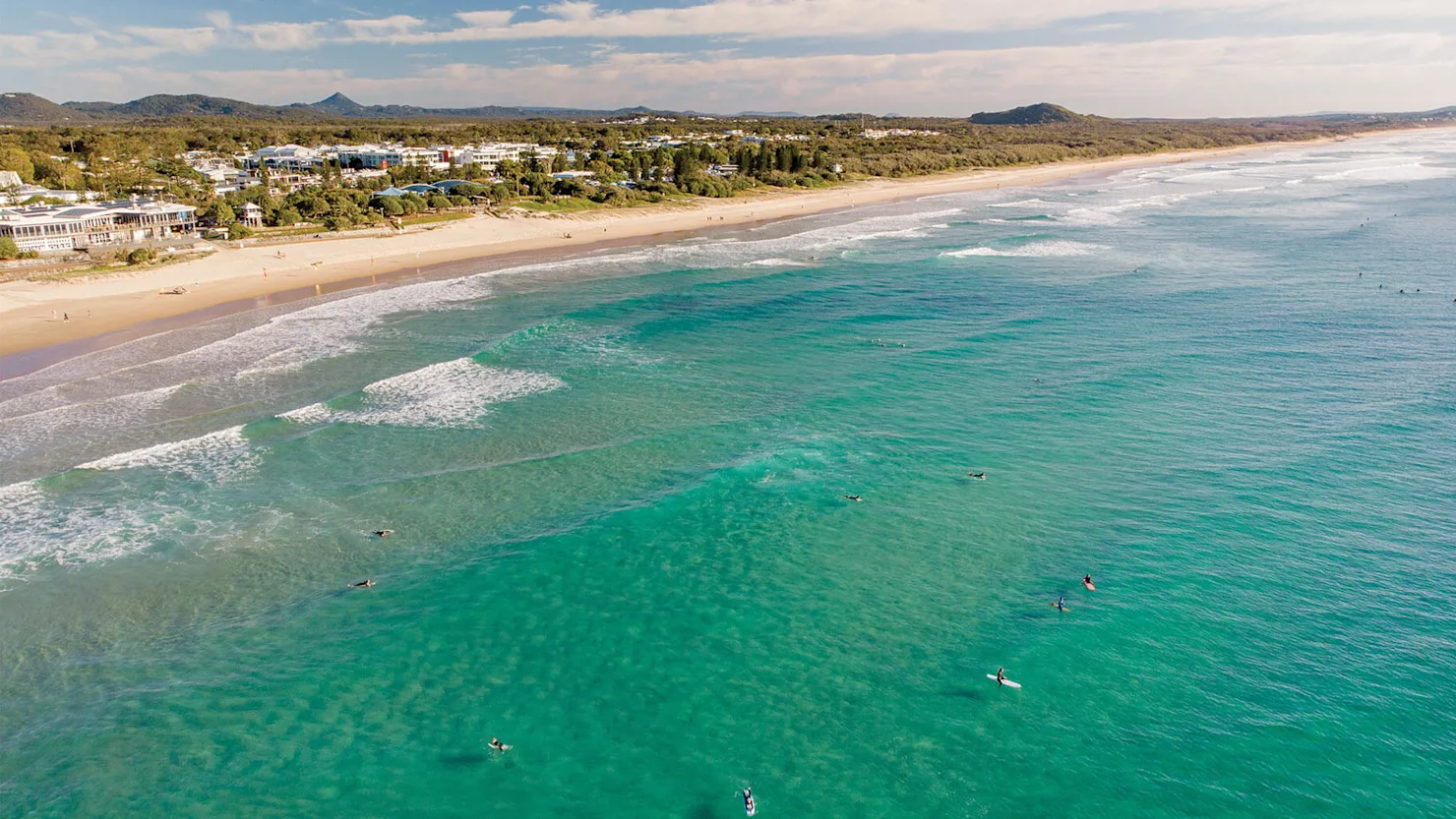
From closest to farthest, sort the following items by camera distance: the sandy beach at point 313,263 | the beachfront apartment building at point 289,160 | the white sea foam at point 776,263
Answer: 1. the sandy beach at point 313,263
2. the white sea foam at point 776,263
3. the beachfront apartment building at point 289,160

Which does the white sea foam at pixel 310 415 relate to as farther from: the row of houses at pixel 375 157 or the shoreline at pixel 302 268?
the row of houses at pixel 375 157

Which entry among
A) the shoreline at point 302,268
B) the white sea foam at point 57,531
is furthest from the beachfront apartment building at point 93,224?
the white sea foam at point 57,531

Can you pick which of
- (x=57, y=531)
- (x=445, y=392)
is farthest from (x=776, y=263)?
(x=57, y=531)

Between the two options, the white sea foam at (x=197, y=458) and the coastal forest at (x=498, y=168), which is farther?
the coastal forest at (x=498, y=168)

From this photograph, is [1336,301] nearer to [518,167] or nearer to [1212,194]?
[1212,194]

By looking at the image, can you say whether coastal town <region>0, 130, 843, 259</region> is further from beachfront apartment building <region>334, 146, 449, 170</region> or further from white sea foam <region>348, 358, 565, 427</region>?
white sea foam <region>348, 358, 565, 427</region>

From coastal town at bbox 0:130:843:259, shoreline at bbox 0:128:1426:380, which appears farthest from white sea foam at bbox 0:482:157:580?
coastal town at bbox 0:130:843:259
